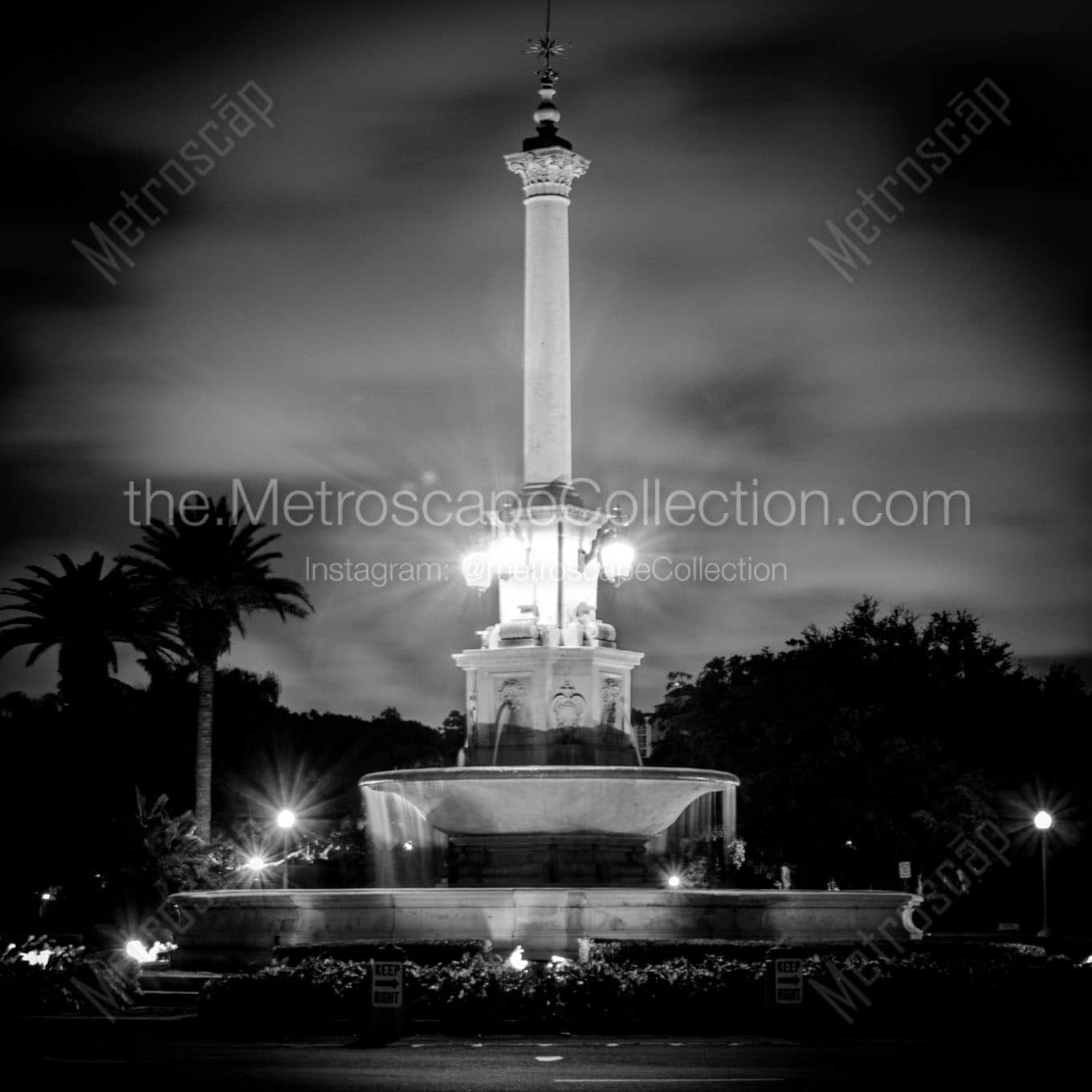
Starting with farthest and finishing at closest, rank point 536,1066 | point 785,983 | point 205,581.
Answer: point 205,581
point 785,983
point 536,1066

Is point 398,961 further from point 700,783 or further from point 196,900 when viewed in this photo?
point 700,783

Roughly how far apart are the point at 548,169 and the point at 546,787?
42.4ft

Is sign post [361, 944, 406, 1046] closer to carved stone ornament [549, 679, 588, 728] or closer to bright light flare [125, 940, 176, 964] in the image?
bright light flare [125, 940, 176, 964]

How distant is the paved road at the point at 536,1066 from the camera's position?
16.7m

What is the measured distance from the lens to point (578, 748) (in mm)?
32500

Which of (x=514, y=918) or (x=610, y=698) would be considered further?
(x=610, y=698)

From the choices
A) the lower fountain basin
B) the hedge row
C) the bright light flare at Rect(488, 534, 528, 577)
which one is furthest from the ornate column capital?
the hedge row

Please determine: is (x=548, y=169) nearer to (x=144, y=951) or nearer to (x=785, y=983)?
(x=144, y=951)

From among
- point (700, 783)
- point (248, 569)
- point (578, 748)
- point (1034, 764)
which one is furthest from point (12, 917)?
point (1034, 764)

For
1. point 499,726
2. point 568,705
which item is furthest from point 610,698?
point 499,726

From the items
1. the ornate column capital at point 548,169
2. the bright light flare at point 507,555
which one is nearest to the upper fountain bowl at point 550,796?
the bright light flare at point 507,555

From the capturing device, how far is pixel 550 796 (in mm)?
29297

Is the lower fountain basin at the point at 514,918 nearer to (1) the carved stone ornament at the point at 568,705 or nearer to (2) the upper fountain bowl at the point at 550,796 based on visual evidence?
(2) the upper fountain bowl at the point at 550,796

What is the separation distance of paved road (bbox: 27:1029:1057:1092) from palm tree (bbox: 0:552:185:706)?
3860cm
